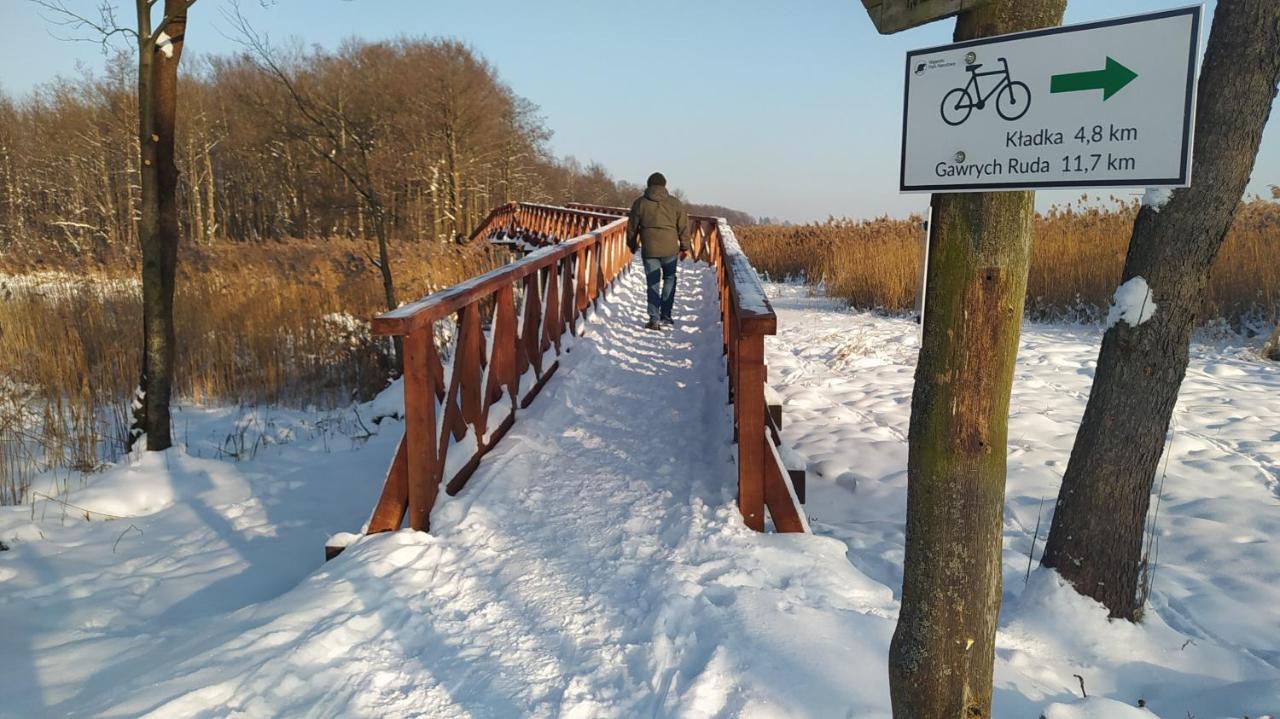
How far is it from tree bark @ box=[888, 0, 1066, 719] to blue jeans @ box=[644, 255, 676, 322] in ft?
22.6

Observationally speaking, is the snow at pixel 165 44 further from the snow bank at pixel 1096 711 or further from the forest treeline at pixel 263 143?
the forest treeline at pixel 263 143

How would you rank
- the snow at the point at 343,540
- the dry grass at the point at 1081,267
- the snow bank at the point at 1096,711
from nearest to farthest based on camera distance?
the snow bank at the point at 1096,711
the snow at the point at 343,540
the dry grass at the point at 1081,267

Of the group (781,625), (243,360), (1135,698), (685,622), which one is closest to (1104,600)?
(1135,698)

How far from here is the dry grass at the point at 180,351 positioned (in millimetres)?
5184

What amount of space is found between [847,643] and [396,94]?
101 ft

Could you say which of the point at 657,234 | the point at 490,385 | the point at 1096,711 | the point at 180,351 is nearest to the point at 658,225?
the point at 657,234

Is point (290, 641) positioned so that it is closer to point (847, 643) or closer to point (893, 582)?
point (847, 643)

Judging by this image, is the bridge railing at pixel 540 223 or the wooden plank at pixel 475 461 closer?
the wooden plank at pixel 475 461

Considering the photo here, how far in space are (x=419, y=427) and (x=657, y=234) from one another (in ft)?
18.3

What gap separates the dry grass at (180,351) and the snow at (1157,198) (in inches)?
222

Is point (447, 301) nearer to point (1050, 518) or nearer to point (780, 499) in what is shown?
point (780, 499)

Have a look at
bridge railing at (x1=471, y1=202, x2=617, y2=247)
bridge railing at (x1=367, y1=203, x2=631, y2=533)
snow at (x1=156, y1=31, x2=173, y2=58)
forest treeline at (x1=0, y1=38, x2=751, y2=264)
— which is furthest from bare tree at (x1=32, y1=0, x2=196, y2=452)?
forest treeline at (x1=0, y1=38, x2=751, y2=264)

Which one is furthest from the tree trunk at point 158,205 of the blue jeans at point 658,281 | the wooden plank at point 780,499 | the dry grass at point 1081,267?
the dry grass at point 1081,267

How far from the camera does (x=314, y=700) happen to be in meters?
2.23
